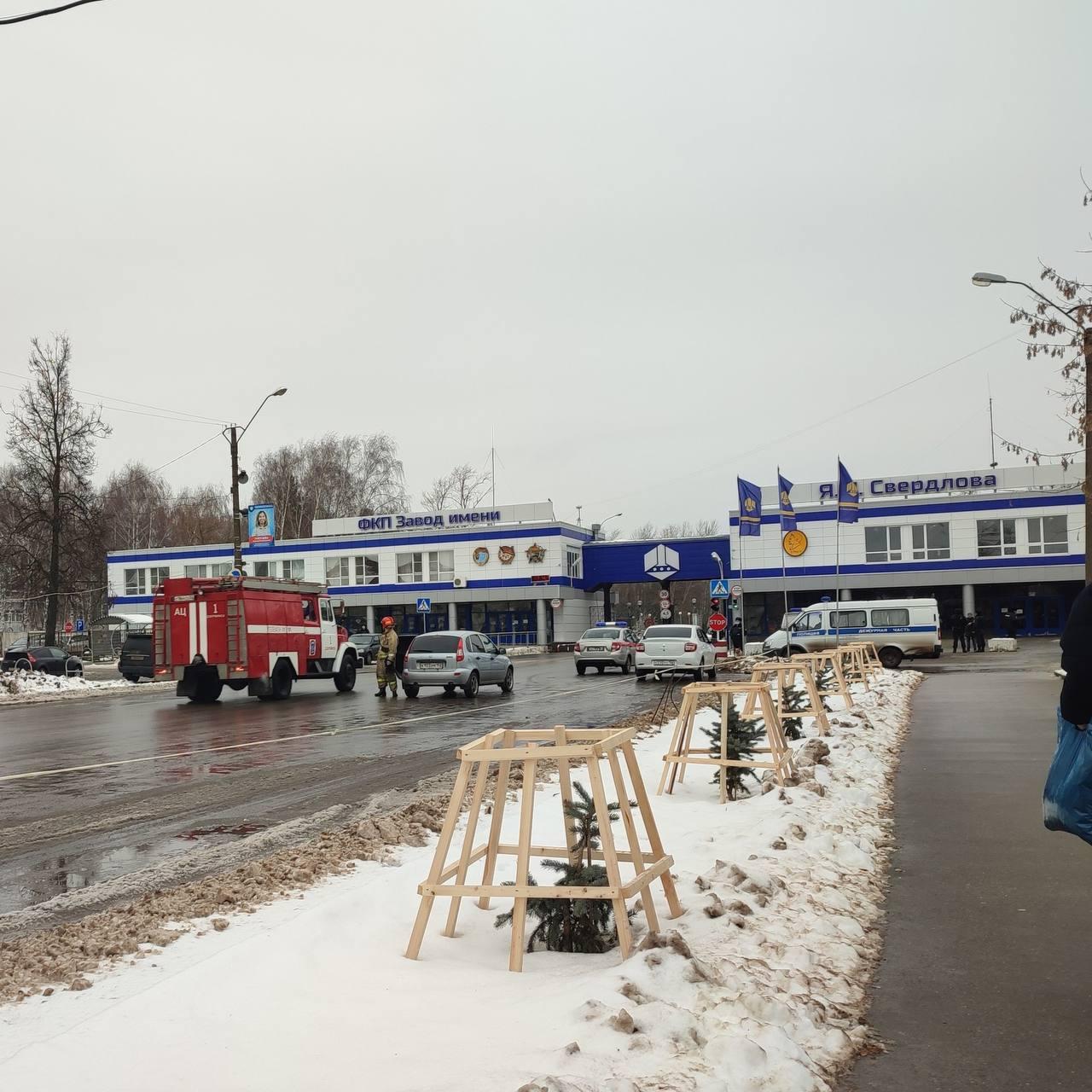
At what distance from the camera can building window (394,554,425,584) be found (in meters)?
76.1

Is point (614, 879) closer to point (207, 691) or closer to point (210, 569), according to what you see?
point (207, 691)

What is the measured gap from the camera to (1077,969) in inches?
198

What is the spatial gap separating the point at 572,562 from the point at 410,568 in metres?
11.5

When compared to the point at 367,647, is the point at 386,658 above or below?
above

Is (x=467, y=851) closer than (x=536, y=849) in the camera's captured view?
Yes

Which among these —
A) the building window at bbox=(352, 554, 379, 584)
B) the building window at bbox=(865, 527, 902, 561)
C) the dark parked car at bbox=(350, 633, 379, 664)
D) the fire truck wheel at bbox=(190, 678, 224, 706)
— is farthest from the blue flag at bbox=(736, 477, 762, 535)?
the building window at bbox=(352, 554, 379, 584)

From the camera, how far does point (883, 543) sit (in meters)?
62.7

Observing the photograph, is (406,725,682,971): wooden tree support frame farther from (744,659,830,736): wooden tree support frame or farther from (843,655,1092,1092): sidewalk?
(744,659,830,736): wooden tree support frame

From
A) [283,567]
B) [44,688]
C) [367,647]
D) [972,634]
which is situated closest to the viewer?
[44,688]

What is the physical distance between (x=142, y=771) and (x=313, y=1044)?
33.2 ft

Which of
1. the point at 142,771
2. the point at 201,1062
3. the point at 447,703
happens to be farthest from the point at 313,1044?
the point at 447,703

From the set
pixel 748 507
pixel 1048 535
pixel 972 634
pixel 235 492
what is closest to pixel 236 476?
A: pixel 235 492

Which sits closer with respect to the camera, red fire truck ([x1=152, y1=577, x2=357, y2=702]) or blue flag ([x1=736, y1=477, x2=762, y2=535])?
red fire truck ([x1=152, y1=577, x2=357, y2=702])

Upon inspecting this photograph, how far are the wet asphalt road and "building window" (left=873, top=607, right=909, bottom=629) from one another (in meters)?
13.1
